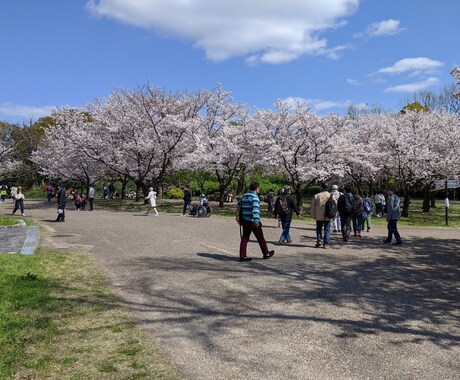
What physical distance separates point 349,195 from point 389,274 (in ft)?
16.2

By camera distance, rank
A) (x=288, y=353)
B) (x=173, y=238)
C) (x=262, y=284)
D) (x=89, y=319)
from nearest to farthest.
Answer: (x=288, y=353) < (x=89, y=319) < (x=262, y=284) < (x=173, y=238)

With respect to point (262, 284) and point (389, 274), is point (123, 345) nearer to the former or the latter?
point (262, 284)

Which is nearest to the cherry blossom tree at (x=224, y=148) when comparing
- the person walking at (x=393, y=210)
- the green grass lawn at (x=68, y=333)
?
the person walking at (x=393, y=210)

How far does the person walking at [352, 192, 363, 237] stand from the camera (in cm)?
1291

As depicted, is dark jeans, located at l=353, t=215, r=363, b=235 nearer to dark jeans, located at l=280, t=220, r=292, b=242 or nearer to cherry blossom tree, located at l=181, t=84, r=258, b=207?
dark jeans, located at l=280, t=220, r=292, b=242

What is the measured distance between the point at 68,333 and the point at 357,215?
35.9ft

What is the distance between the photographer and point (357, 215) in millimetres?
13461

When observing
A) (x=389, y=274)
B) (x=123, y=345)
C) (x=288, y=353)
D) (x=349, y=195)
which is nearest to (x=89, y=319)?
(x=123, y=345)

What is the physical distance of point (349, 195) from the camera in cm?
1219

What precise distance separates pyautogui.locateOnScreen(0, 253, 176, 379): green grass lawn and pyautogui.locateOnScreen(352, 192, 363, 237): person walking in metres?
8.78

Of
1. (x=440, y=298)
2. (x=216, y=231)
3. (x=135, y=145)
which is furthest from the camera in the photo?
(x=135, y=145)

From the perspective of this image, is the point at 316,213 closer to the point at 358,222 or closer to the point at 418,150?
the point at 358,222

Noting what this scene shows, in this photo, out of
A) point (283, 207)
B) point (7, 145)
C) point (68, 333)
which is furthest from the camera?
point (7, 145)

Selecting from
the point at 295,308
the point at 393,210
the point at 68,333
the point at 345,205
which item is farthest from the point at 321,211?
the point at 68,333
